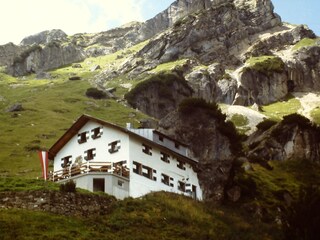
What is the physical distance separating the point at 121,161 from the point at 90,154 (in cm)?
611

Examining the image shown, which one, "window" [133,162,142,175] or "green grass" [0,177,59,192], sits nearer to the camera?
"green grass" [0,177,59,192]

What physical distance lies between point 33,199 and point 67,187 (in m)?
3.28

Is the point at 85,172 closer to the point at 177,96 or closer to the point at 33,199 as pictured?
the point at 33,199

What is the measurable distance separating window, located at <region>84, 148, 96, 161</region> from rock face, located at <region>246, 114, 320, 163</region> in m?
43.9

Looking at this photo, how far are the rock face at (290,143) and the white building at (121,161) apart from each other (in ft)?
113

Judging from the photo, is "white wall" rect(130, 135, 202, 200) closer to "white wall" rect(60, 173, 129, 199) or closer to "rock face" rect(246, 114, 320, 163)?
"white wall" rect(60, 173, 129, 199)

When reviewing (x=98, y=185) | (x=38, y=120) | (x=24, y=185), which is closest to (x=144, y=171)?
(x=98, y=185)

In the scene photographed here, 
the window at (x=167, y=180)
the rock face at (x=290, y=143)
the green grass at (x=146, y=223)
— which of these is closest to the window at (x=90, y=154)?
the window at (x=167, y=180)

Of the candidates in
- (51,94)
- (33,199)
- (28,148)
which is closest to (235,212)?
(33,199)

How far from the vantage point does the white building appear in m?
55.9

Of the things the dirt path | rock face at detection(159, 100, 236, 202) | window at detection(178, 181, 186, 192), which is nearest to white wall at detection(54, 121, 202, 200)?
window at detection(178, 181, 186, 192)

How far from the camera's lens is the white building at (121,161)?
5591 centimetres

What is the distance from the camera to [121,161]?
59875mm

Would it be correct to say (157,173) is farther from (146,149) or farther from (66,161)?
(66,161)
